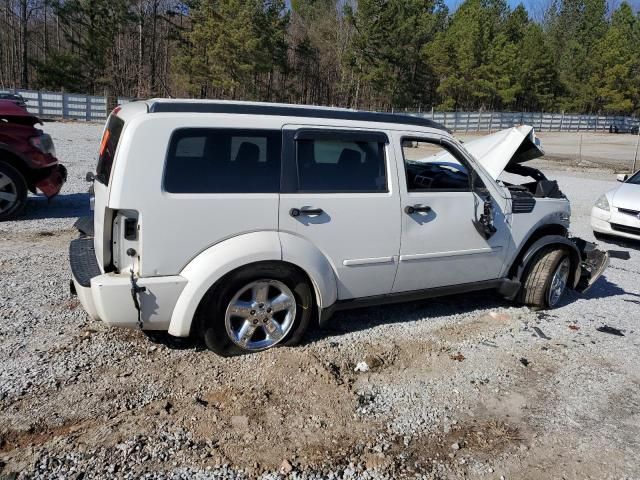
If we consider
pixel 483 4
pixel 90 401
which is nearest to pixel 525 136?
pixel 90 401

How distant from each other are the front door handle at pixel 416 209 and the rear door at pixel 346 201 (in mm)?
85

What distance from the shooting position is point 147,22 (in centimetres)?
4831

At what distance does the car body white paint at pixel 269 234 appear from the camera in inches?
140

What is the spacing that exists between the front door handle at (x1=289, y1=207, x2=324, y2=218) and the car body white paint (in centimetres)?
Answer: 4

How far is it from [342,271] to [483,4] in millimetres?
73167

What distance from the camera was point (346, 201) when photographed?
4148 mm

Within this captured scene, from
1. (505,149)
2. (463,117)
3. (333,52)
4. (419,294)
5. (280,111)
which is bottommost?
(419,294)

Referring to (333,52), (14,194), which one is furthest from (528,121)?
(14,194)

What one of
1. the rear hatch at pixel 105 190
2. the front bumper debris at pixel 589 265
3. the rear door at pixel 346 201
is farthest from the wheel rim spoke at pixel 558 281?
the rear hatch at pixel 105 190

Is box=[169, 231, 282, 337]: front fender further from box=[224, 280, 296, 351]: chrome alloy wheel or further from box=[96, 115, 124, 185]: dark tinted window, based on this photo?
box=[96, 115, 124, 185]: dark tinted window

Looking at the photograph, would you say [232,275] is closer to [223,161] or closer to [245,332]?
[245,332]

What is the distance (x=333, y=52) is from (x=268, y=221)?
58967mm

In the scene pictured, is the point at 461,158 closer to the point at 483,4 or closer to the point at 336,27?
the point at 336,27

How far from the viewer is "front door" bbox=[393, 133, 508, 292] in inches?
177
